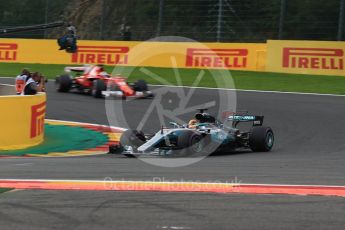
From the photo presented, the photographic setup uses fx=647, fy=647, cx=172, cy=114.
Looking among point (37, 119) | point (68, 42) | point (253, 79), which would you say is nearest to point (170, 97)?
point (253, 79)

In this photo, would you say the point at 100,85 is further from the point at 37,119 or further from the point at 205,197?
the point at 205,197

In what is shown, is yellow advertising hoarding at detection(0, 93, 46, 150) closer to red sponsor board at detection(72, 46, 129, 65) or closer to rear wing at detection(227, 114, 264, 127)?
rear wing at detection(227, 114, 264, 127)

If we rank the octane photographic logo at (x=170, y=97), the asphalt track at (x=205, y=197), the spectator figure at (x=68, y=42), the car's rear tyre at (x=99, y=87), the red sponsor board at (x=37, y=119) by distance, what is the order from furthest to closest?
the car's rear tyre at (x=99, y=87)
the octane photographic logo at (x=170, y=97)
the red sponsor board at (x=37, y=119)
the spectator figure at (x=68, y=42)
the asphalt track at (x=205, y=197)

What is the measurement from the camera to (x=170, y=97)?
20609 mm

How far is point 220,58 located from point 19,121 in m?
14.8

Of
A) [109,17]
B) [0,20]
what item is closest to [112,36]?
[109,17]

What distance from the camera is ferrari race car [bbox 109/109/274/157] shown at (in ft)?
36.8

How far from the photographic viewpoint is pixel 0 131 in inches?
495

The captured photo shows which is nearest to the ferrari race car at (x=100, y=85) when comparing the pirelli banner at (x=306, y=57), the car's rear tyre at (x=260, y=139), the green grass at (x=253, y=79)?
the green grass at (x=253, y=79)

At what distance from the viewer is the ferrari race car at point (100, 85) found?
19734mm

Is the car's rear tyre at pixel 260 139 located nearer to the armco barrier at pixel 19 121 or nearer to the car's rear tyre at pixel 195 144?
the car's rear tyre at pixel 195 144

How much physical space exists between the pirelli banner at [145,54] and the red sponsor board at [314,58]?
1.17 meters

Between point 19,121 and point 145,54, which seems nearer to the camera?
point 19,121

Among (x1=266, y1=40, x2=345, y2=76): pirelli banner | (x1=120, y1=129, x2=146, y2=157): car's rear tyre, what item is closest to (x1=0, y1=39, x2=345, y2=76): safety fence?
(x1=266, y1=40, x2=345, y2=76): pirelli banner
